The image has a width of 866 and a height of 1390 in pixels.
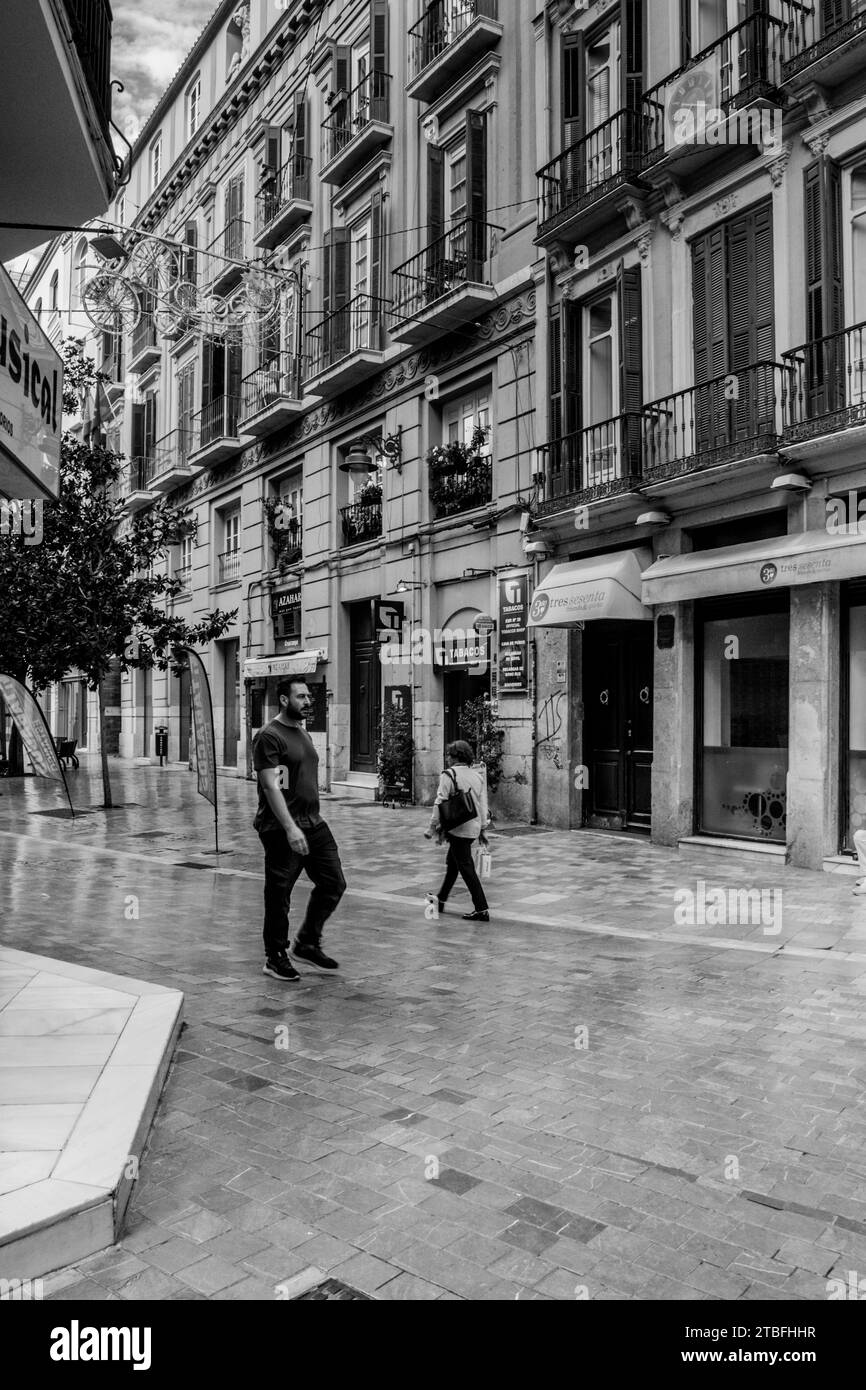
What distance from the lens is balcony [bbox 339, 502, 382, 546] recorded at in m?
20.7

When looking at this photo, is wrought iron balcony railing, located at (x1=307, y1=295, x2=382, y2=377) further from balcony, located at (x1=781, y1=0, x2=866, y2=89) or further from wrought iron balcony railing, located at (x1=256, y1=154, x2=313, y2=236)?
balcony, located at (x1=781, y1=0, x2=866, y2=89)

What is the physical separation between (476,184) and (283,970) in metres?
15.5

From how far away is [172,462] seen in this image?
100ft

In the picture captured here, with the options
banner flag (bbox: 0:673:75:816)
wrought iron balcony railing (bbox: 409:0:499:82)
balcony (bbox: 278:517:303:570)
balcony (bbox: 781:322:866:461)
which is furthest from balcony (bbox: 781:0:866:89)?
balcony (bbox: 278:517:303:570)

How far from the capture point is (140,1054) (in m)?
4.46

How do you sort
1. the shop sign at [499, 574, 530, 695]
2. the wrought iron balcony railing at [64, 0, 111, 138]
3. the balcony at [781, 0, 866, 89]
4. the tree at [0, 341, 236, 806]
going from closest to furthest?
the wrought iron balcony railing at [64, 0, 111, 138], the balcony at [781, 0, 866, 89], the shop sign at [499, 574, 530, 695], the tree at [0, 341, 236, 806]

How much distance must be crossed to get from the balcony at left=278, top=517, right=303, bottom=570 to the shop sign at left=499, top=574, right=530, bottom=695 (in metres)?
8.84

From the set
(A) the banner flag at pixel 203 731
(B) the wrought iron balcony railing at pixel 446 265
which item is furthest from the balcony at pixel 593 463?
(A) the banner flag at pixel 203 731

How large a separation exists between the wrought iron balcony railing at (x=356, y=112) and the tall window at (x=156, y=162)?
12283 millimetres

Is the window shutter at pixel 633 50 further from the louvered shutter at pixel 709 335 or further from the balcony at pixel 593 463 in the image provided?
the balcony at pixel 593 463

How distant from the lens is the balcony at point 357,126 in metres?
19.8

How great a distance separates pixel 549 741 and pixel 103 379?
35.8 feet

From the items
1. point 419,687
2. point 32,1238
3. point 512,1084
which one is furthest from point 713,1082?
point 419,687
